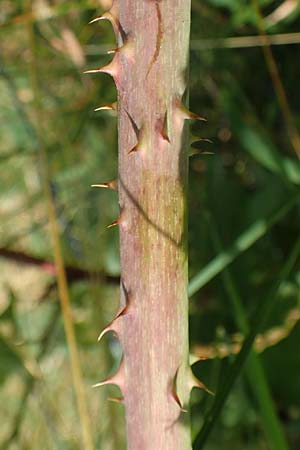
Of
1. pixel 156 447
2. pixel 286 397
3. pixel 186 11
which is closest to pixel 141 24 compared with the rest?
pixel 186 11

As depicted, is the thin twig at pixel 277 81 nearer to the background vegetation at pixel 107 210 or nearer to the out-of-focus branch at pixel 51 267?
the background vegetation at pixel 107 210

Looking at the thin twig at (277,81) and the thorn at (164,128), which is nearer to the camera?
the thorn at (164,128)

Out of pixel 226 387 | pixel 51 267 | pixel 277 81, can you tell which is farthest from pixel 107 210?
pixel 226 387

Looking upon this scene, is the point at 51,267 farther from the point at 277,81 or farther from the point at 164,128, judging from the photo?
the point at 164,128

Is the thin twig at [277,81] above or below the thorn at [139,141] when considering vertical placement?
above

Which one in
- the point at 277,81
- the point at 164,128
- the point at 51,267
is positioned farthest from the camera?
the point at 51,267

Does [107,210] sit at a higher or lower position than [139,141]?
higher

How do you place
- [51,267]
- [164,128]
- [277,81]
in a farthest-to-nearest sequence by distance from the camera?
[51,267] → [277,81] → [164,128]

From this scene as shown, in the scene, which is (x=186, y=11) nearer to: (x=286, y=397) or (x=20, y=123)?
(x=286, y=397)

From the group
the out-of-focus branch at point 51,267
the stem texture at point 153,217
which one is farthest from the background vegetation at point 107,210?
the stem texture at point 153,217
